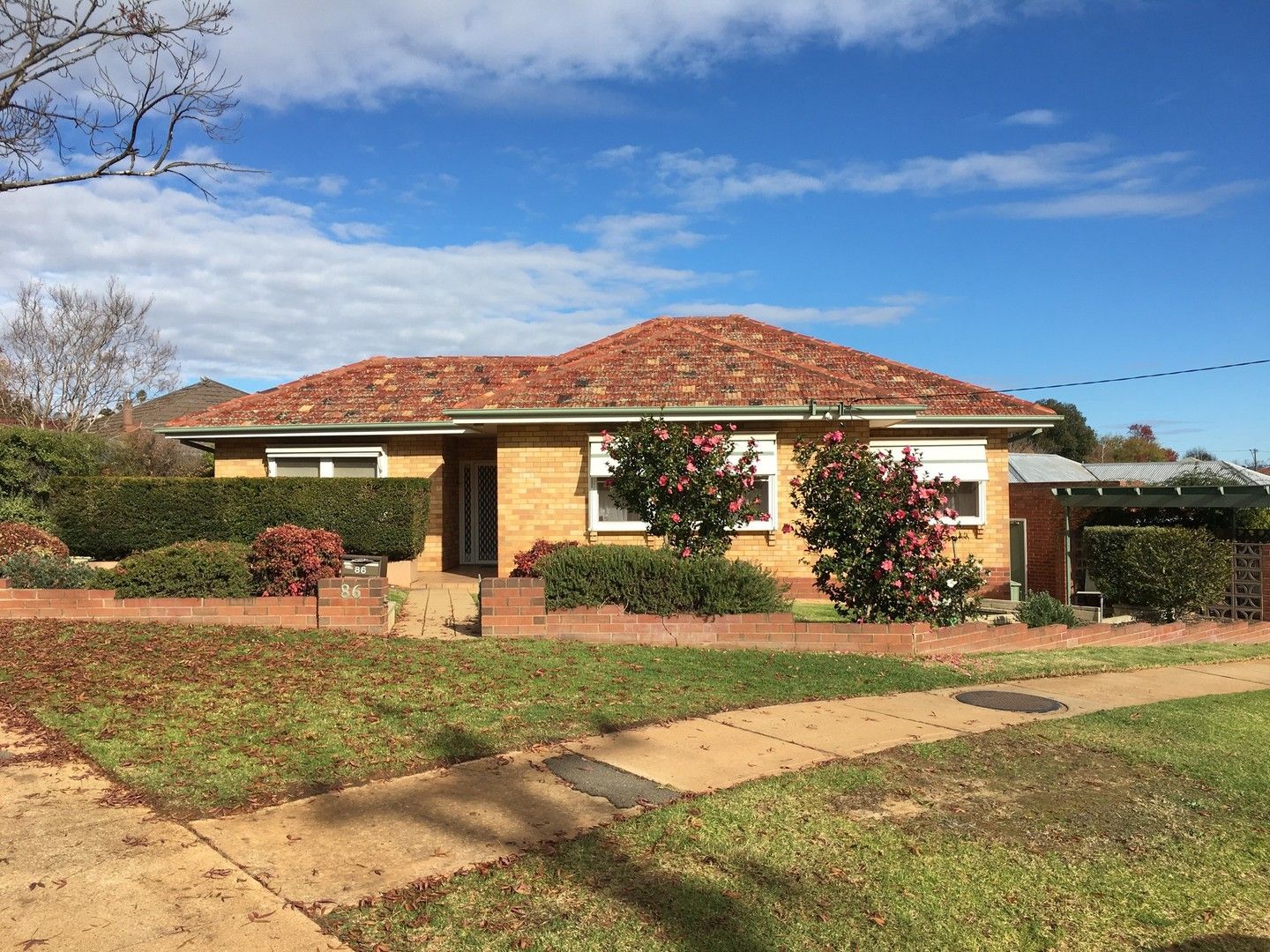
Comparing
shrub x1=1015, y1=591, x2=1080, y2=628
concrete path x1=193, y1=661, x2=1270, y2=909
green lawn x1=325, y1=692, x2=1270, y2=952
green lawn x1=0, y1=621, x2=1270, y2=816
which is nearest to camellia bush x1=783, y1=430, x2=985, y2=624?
green lawn x1=0, y1=621, x2=1270, y2=816

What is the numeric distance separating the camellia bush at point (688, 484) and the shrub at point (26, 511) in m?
Result: 11.1

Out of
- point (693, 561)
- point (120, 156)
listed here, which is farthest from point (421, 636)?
point (120, 156)

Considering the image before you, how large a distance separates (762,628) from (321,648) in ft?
14.0

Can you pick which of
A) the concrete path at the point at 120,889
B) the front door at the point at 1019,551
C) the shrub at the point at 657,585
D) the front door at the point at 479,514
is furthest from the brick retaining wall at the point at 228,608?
the front door at the point at 1019,551

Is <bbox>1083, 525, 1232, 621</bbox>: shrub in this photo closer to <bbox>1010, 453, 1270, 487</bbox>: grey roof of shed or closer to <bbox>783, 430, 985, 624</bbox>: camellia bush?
<bbox>1010, 453, 1270, 487</bbox>: grey roof of shed

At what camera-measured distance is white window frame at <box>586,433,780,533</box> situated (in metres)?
15.4

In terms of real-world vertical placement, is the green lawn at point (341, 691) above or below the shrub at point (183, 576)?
below

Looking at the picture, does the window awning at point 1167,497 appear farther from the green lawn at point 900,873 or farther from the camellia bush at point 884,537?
the green lawn at point 900,873

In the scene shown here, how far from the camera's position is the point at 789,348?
65.2 feet

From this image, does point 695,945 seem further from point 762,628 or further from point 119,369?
point 119,369

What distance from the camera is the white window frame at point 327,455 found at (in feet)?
59.9

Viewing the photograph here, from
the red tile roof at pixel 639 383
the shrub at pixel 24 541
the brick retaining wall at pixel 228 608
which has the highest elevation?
the red tile roof at pixel 639 383

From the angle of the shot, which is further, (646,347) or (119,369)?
(119,369)

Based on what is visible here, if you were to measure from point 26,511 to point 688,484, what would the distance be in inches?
478
